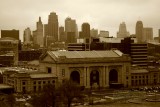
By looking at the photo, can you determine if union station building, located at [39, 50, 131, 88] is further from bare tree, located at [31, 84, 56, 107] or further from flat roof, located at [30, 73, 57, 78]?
bare tree, located at [31, 84, 56, 107]

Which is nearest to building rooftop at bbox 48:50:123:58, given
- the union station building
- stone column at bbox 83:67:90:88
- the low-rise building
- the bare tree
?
the union station building

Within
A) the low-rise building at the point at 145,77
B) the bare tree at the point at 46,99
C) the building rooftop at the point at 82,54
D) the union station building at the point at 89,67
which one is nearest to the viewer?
the bare tree at the point at 46,99

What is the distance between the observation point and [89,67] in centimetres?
15225

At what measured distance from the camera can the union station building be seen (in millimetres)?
148125

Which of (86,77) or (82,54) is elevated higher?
(82,54)

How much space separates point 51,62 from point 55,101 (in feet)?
157

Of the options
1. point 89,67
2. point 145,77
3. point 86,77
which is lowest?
point 145,77

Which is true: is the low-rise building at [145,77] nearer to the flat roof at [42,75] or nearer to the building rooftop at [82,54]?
the building rooftop at [82,54]

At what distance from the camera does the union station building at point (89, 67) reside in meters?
148

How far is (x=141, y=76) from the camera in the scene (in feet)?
531

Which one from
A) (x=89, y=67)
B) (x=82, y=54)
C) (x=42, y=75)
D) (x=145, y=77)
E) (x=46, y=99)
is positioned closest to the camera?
(x=46, y=99)

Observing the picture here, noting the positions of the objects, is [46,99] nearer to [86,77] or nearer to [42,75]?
[42,75]

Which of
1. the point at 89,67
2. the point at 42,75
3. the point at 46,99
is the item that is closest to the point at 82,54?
the point at 89,67

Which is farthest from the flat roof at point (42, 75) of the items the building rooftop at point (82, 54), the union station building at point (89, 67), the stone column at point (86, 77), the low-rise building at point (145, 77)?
the low-rise building at point (145, 77)
